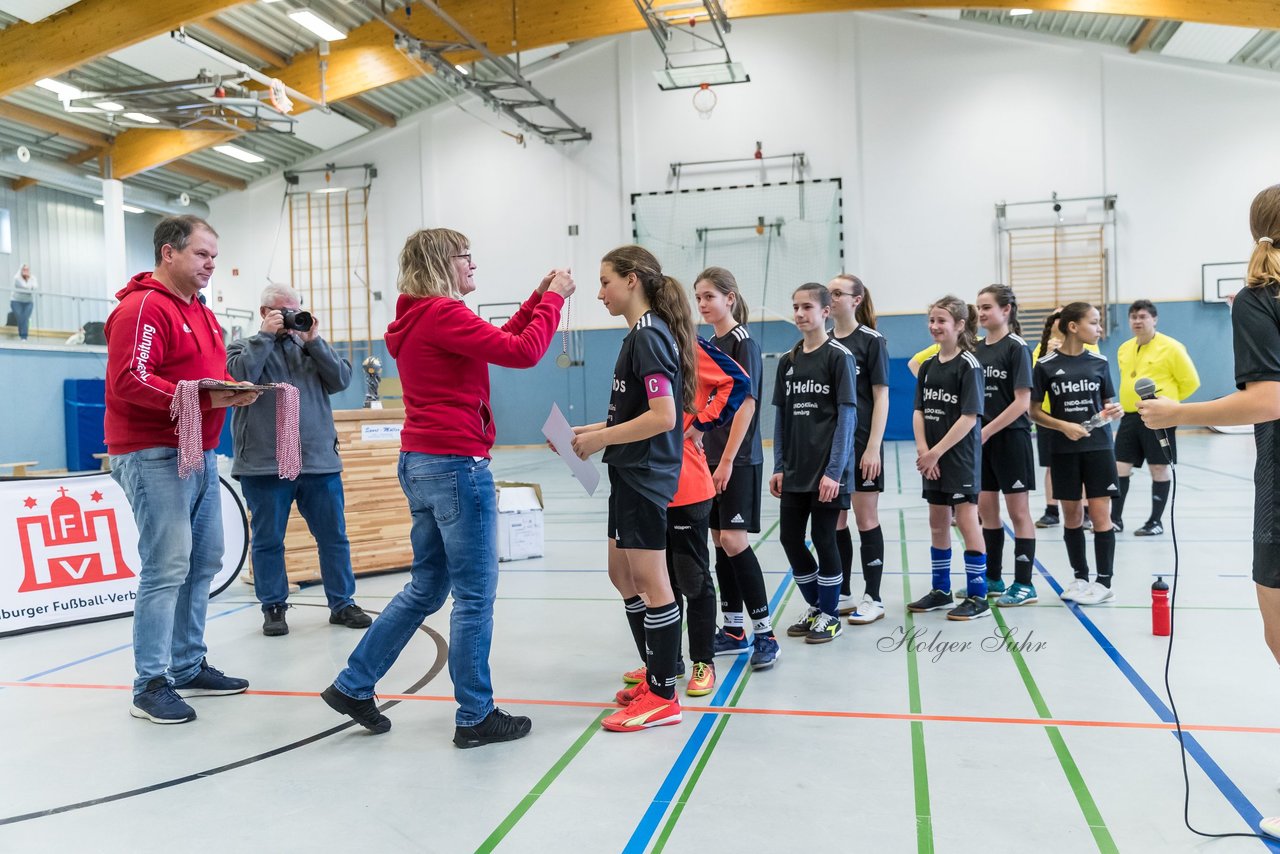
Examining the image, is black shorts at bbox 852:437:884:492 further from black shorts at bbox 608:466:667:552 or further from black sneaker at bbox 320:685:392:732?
black sneaker at bbox 320:685:392:732

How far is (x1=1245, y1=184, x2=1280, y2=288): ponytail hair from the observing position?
78.4 inches

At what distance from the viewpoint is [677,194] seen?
52.0 ft

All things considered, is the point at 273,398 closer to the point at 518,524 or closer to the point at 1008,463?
the point at 518,524

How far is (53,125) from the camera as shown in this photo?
46.4 ft

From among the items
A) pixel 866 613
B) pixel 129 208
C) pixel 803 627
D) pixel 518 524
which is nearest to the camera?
pixel 803 627

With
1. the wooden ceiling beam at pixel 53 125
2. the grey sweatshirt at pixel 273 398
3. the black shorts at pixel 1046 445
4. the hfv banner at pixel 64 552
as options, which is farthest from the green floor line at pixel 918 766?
the wooden ceiling beam at pixel 53 125

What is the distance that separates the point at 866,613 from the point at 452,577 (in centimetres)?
213

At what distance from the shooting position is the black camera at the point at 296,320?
4.11m

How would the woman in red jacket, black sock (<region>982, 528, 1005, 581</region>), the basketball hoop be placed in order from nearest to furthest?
the woman in red jacket, black sock (<region>982, 528, 1005, 581</region>), the basketball hoop

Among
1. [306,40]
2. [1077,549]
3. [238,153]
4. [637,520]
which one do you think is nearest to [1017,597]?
[1077,549]

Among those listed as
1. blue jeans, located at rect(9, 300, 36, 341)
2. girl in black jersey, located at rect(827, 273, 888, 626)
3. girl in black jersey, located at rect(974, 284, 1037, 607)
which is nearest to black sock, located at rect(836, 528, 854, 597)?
girl in black jersey, located at rect(827, 273, 888, 626)

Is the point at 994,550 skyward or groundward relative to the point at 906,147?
groundward

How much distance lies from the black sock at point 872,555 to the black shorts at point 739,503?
82 cm

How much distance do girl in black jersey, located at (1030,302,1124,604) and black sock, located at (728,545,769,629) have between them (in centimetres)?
176
